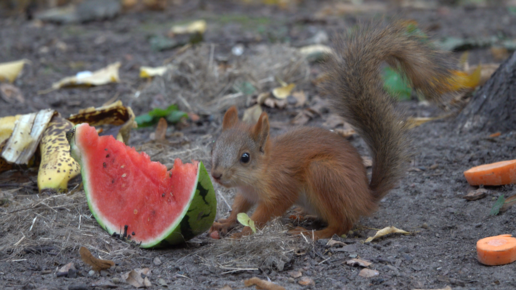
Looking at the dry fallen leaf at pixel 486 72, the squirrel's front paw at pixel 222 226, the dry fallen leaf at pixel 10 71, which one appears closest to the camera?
the squirrel's front paw at pixel 222 226

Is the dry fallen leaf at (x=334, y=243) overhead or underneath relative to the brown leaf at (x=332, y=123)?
underneath

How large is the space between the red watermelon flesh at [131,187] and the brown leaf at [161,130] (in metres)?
1.16

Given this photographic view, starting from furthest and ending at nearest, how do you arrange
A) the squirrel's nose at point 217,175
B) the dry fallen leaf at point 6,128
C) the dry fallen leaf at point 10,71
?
1. the dry fallen leaf at point 10,71
2. the dry fallen leaf at point 6,128
3. the squirrel's nose at point 217,175

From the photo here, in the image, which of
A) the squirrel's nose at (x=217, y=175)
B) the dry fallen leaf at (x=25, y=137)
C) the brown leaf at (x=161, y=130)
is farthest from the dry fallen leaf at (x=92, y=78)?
the squirrel's nose at (x=217, y=175)

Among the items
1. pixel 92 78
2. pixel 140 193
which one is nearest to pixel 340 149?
pixel 140 193

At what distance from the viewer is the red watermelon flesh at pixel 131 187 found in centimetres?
241

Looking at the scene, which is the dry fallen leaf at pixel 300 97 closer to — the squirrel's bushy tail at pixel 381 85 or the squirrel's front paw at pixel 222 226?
the squirrel's bushy tail at pixel 381 85

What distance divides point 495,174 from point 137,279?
6.57 ft

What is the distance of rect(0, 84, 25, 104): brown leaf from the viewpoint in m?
4.77

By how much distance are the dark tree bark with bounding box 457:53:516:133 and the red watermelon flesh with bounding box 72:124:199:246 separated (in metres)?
2.18

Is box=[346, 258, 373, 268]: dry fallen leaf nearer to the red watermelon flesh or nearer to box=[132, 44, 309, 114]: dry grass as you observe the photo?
the red watermelon flesh

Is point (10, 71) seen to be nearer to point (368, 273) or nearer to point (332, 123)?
point (332, 123)

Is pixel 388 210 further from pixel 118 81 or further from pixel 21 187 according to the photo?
pixel 118 81

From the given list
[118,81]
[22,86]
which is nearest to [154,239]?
[118,81]
